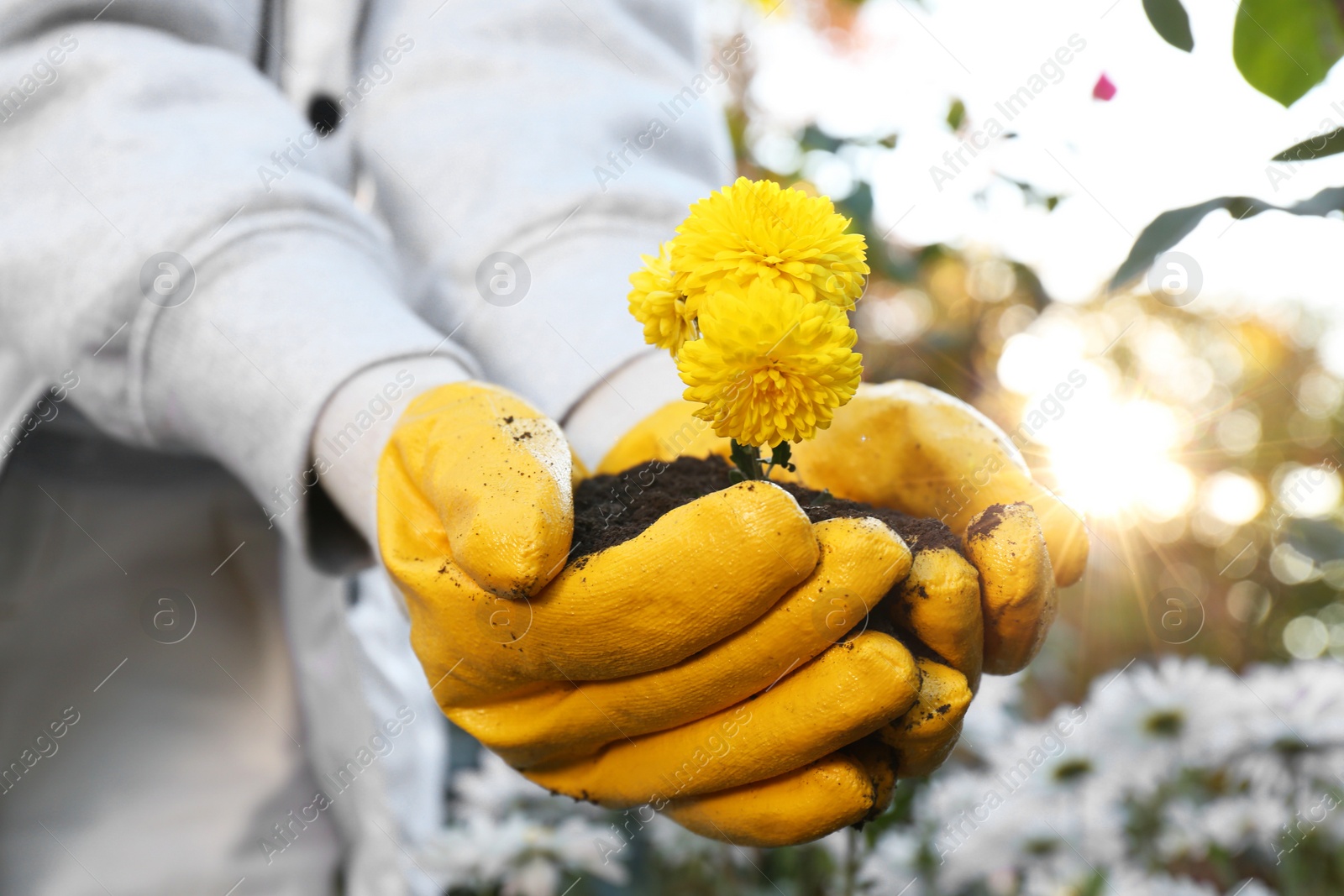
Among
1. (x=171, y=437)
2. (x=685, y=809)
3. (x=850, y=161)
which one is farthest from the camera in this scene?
(x=850, y=161)

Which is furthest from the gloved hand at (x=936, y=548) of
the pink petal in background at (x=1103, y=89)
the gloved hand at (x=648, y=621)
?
the pink petal in background at (x=1103, y=89)

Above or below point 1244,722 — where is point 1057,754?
below

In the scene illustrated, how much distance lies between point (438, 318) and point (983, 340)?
865mm

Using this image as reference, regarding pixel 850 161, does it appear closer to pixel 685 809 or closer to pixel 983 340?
pixel 983 340

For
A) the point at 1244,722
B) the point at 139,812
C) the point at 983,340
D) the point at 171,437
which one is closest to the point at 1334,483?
the point at 1244,722

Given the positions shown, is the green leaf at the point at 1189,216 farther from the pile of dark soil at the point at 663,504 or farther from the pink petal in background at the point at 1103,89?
the pink petal in background at the point at 1103,89

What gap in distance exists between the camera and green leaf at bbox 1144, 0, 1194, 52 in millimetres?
543

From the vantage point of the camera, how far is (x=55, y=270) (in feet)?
3.00

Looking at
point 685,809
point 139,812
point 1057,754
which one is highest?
point 685,809

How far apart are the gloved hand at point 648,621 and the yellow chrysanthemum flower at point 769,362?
0.05m

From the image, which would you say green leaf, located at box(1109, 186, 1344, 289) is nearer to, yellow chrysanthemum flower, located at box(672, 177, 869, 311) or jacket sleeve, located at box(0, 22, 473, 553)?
yellow chrysanthemum flower, located at box(672, 177, 869, 311)

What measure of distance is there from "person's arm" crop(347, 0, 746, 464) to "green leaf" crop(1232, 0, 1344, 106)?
1.87ft

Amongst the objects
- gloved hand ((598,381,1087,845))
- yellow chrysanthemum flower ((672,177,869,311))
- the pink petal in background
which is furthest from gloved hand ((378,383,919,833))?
the pink petal in background

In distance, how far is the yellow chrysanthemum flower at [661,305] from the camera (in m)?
0.58
